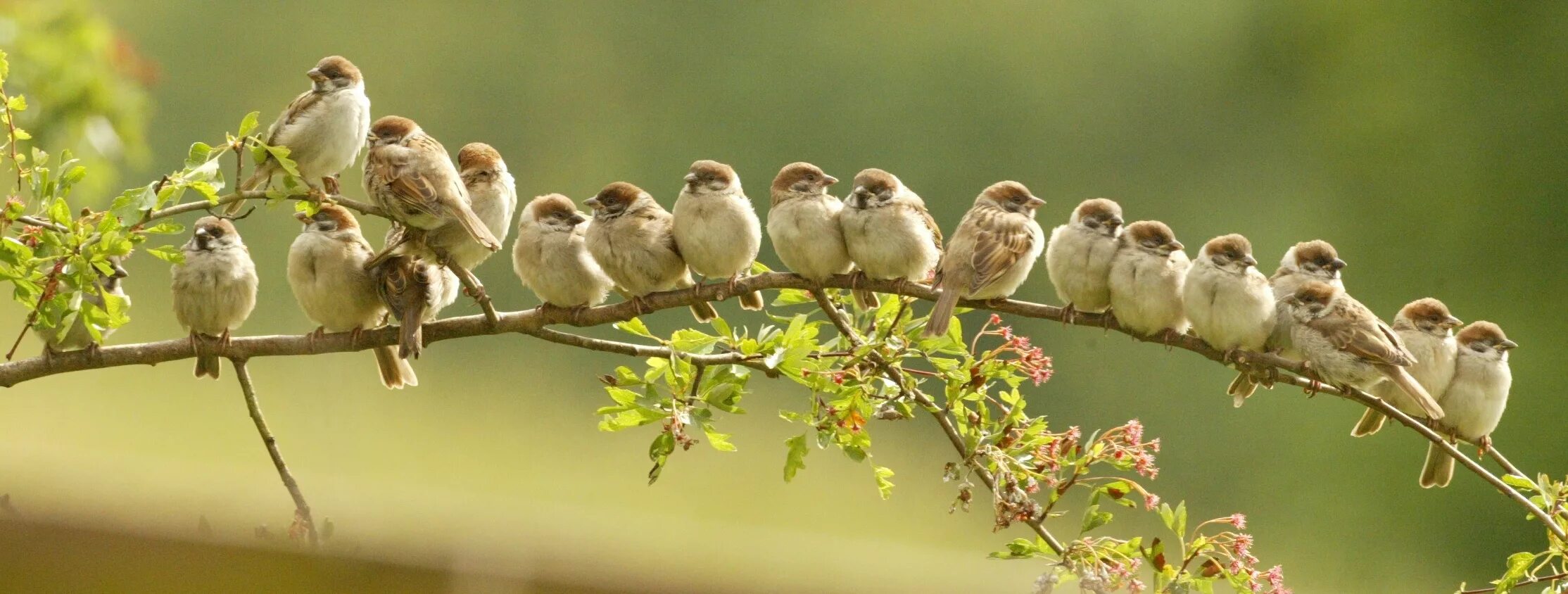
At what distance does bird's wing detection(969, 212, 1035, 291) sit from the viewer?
10.6ft

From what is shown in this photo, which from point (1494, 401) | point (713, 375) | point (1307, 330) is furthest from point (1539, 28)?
point (713, 375)

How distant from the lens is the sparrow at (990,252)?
2941 mm

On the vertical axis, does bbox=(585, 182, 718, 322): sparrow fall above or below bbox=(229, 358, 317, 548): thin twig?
above

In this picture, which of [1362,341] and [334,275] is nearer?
[1362,341]

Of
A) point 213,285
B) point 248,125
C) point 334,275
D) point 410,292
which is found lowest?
point 213,285

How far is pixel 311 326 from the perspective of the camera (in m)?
6.94

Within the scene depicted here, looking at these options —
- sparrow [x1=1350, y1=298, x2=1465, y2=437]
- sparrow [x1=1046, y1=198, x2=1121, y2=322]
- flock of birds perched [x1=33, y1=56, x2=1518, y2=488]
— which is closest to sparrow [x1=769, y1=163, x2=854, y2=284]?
flock of birds perched [x1=33, y1=56, x2=1518, y2=488]

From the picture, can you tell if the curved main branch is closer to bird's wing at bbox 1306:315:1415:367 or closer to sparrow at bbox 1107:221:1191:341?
sparrow at bbox 1107:221:1191:341

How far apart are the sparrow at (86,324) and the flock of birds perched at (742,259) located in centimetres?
4

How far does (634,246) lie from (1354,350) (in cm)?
175

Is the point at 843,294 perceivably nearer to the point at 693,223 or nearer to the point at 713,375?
the point at 693,223

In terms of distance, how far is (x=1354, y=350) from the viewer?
10.5 feet

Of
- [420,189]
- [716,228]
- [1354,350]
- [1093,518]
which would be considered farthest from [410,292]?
[1354,350]

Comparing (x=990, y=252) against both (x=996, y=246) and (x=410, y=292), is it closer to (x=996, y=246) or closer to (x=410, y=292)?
(x=996, y=246)
